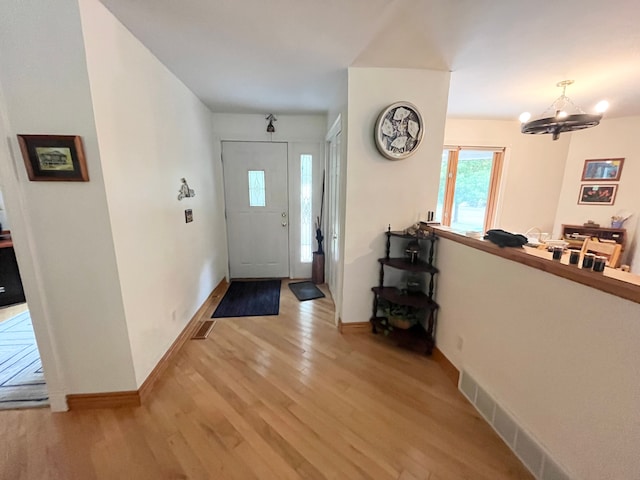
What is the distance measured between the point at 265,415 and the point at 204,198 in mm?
2275

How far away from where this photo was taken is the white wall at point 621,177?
11.3 feet

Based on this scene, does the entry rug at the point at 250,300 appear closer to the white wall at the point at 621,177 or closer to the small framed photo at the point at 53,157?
the small framed photo at the point at 53,157

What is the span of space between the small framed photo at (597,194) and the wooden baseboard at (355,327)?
4.00 m

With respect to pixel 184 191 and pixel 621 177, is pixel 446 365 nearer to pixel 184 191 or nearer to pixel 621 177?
pixel 184 191

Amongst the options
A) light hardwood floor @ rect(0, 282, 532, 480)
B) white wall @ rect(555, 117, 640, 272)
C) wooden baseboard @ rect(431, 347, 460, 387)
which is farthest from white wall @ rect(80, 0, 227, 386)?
white wall @ rect(555, 117, 640, 272)

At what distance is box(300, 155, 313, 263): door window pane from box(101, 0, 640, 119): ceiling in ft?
3.47

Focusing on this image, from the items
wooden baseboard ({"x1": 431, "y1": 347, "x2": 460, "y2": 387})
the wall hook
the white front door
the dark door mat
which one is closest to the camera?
wooden baseboard ({"x1": 431, "y1": 347, "x2": 460, "y2": 387})

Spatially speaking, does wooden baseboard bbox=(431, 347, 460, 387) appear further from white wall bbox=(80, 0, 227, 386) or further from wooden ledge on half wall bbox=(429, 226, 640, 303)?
white wall bbox=(80, 0, 227, 386)

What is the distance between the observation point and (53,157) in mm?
1259

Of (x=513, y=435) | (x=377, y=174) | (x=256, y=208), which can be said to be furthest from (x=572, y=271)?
(x=256, y=208)

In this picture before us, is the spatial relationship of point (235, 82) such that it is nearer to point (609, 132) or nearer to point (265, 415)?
point (265, 415)

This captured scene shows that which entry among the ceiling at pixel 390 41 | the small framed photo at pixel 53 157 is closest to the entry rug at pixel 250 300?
the small framed photo at pixel 53 157

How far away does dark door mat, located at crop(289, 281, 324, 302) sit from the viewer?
3144mm

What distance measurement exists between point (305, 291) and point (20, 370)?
2.49 m
